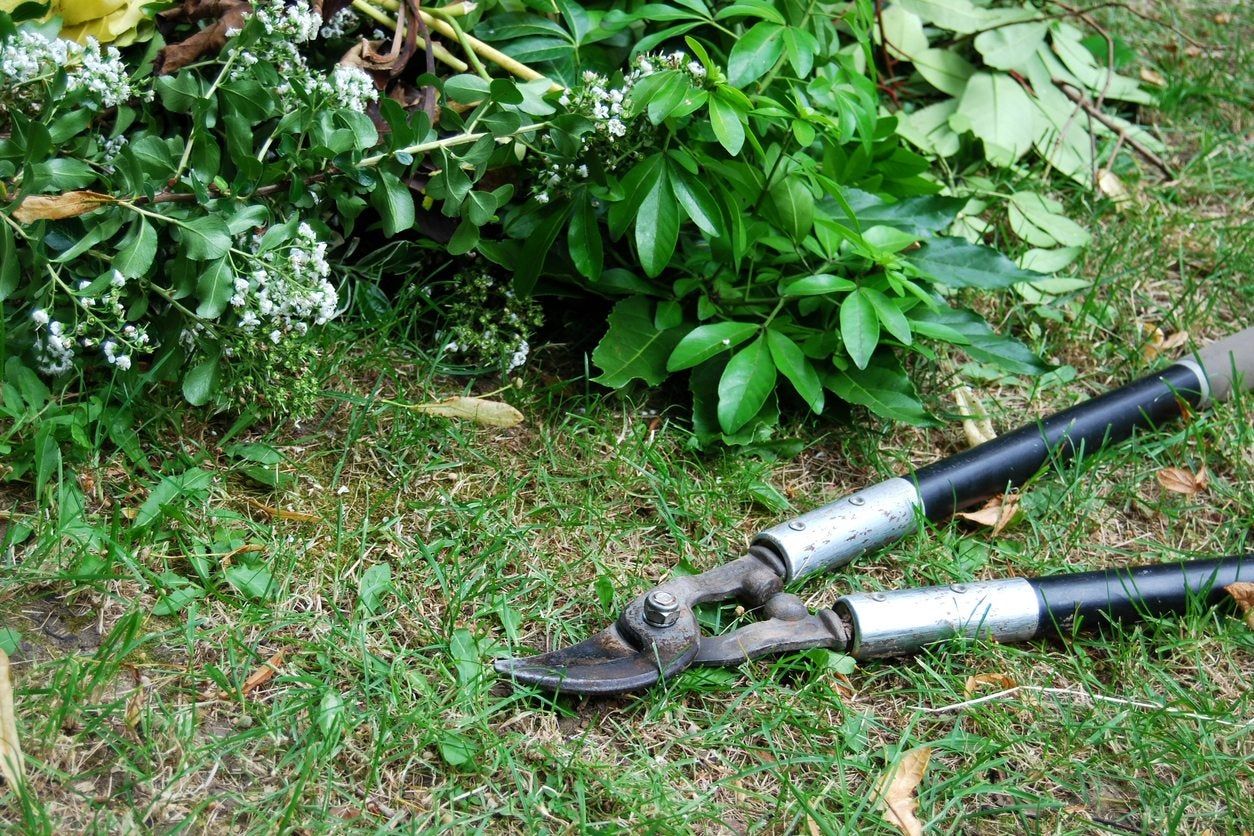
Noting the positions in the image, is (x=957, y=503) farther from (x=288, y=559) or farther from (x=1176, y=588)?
(x=288, y=559)

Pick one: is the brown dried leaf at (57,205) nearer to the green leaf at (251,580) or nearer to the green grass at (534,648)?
the green grass at (534,648)

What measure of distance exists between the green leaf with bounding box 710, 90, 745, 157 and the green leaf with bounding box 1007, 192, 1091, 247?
3.92ft

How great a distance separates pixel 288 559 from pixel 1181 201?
2748mm

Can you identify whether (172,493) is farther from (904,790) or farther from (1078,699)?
(1078,699)

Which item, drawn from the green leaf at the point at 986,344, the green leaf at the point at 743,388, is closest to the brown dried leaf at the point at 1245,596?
the green leaf at the point at 986,344

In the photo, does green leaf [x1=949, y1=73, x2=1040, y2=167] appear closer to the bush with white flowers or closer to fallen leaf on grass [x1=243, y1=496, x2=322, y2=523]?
the bush with white flowers

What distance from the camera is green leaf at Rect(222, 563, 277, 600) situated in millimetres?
1872

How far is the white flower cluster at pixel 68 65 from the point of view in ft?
6.35

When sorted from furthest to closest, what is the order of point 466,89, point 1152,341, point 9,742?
point 1152,341, point 466,89, point 9,742

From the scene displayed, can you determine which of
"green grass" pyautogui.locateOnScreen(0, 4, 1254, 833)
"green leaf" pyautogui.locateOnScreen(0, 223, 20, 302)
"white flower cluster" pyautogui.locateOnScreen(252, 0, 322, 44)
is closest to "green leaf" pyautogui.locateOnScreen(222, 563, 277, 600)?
"green grass" pyautogui.locateOnScreen(0, 4, 1254, 833)

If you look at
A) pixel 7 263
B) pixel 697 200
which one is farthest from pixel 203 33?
pixel 697 200

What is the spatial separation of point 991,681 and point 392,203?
1.40 metres

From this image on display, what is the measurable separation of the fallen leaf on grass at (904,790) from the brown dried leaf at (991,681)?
0.18 meters

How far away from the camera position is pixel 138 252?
6.24 feet
